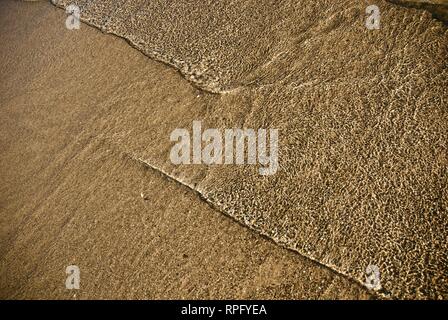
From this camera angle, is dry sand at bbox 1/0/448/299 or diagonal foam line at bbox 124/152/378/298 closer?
diagonal foam line at bbox 124/152/378/298

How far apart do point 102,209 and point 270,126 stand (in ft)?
2.98

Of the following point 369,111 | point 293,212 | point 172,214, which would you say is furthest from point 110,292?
point 369,111

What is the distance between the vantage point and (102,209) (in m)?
2.38

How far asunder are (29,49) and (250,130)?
1.87m

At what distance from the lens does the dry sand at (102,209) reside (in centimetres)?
203

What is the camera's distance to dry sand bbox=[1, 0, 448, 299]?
78.0 inches

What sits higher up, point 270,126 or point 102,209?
point 270,126

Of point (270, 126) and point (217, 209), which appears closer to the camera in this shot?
point (217, 209)

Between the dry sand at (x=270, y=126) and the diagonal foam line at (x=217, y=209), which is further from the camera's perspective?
the dry sand at (x=270, y=126)

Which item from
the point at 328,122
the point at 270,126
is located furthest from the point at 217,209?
the point at 328,122

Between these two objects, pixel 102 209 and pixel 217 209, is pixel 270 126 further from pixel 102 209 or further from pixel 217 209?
pixel 102 209

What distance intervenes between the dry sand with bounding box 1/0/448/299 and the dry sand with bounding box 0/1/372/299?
0.01 metres

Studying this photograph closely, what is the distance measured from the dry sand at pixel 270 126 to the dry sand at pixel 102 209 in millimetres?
11
